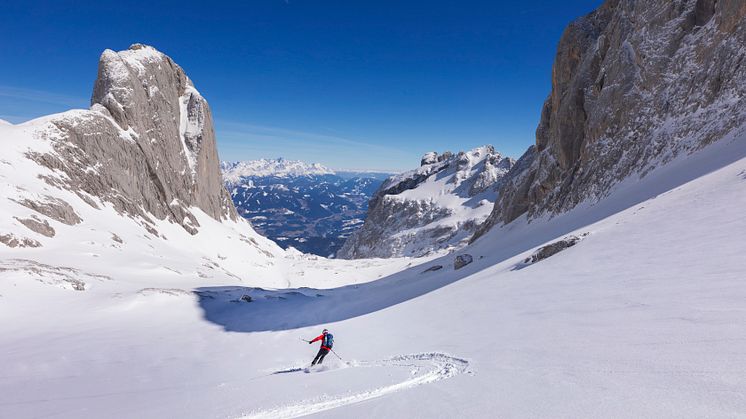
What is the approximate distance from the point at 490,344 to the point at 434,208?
134613mm

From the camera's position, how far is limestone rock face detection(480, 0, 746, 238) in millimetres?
28422

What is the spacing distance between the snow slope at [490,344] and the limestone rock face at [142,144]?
38411mm

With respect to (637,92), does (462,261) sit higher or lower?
lower

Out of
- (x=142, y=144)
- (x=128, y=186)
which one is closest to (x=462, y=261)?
(x=128, y=186)

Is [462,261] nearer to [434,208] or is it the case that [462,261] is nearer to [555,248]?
[555,248]

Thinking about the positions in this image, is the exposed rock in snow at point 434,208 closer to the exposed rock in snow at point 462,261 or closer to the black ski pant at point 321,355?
the exposed rock in snow at point 462,261

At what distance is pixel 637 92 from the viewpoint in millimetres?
37219

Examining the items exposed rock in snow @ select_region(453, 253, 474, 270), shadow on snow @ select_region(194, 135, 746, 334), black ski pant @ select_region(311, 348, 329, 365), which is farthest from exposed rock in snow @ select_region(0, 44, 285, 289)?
exposed rock in snow @ select_region(453, 253, 474, 270)

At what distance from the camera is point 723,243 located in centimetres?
1101

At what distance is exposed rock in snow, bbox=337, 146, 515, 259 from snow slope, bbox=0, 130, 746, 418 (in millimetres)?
94906

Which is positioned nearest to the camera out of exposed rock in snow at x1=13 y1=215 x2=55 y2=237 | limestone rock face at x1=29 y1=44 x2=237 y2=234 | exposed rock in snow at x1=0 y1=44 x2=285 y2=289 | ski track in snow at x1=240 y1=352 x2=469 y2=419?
ski track in snow at x1=240 y1=352 x2=469 y2=419

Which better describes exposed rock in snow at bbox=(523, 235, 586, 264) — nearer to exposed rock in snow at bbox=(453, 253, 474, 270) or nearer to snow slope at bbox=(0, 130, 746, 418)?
snow slope at bbox=(0, 130, 746, 418)

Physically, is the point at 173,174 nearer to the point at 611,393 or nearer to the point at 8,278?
the point at 8,278

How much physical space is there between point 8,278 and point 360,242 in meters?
132
